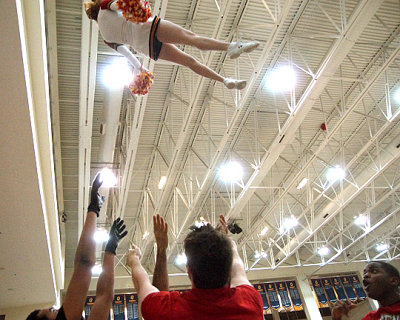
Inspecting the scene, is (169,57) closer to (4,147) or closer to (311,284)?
(4,147)

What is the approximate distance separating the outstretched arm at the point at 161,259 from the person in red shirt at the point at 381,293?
54.7 inches

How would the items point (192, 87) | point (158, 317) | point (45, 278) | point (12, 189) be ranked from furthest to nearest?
1. point (45, 278)
2. point (192, 87)
3. point (12, 189)
4. point (158, 317)

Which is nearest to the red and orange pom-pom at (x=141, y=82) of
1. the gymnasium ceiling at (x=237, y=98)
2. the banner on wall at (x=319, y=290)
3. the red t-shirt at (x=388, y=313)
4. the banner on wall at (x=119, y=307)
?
the gymnasium ceiling at (x=237, y=98)

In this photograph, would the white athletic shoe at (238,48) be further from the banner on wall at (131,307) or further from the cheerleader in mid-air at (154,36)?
the banner on wall at (131,307)

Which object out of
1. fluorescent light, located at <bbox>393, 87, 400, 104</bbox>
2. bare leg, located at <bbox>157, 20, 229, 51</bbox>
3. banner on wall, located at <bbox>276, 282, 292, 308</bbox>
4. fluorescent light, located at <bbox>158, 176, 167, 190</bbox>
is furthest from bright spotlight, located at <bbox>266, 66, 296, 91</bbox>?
banner on wall, located at <bbox>276, 282, 292, 308</bbox>

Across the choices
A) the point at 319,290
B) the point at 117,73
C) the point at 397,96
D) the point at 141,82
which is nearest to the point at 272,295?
the point at 319,290

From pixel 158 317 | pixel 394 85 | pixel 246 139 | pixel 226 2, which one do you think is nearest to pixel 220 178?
pixel 246 139

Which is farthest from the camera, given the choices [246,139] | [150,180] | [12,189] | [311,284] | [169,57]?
[311,284]

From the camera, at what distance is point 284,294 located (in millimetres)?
19203

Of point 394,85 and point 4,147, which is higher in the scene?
point 394,85

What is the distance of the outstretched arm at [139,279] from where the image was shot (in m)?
1.58

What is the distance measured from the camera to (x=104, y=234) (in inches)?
468

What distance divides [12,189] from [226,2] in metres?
4.93

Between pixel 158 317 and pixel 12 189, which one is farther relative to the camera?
pixel 12 189
